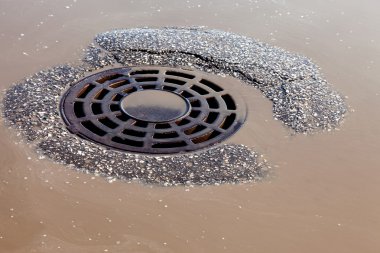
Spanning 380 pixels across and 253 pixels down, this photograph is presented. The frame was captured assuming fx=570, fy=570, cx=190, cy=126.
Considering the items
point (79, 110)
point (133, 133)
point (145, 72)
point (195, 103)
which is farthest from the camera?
point (145, 72)

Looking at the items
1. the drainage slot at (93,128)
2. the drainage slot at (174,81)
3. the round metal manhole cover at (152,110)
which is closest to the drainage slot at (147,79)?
the round metal manhole cover at (152,110)

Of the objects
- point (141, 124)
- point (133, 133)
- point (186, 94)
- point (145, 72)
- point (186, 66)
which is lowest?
point (133, 133)

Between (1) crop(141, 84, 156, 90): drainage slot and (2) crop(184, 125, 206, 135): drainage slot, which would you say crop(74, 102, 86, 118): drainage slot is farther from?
(2) crop(184, 125, 206, 135): drainage slot

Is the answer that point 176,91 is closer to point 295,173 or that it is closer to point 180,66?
point 180,66

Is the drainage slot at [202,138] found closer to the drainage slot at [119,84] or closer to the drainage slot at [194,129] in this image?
the drainage slot at [194,129]

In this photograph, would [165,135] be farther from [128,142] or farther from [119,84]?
[119,84]

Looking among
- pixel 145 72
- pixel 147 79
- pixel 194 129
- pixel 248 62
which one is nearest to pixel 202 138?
pixel 194 129
